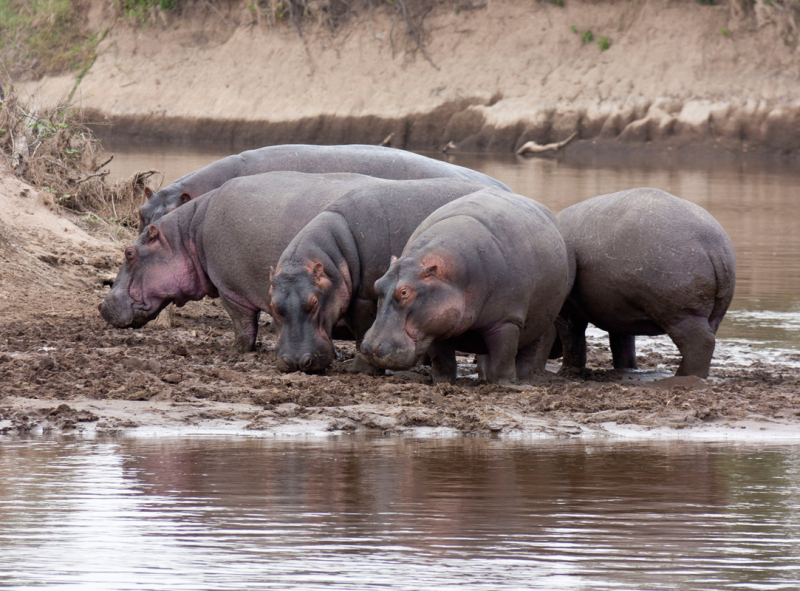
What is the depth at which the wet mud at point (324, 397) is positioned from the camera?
5668 mm

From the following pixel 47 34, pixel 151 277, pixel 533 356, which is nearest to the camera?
pixel 533 356

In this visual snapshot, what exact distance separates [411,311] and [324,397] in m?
0.68

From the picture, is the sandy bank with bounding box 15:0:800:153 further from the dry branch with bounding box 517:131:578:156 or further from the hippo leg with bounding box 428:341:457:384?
the hippo leg with bounding box 428:341:457:384

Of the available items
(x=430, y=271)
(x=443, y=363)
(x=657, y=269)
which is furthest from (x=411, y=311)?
(x=657, y=269)

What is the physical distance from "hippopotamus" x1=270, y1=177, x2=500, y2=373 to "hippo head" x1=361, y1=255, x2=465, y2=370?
26.6 inches

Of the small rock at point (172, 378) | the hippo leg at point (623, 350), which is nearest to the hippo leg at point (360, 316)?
the small rock at point (172, 378)

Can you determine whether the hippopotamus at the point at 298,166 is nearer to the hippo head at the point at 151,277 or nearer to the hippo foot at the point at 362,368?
the hippo head at the point at 151,277

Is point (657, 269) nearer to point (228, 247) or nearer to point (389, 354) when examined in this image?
point (389, 354)

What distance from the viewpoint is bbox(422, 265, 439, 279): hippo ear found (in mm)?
6469

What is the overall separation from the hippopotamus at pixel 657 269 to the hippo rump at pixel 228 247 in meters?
1.05

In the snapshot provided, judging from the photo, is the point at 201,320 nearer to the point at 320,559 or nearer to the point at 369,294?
the point at 369,294

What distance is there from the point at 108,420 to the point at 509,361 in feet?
7.53

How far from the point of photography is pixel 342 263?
727 centimetres

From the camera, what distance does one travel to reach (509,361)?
22.5ft
